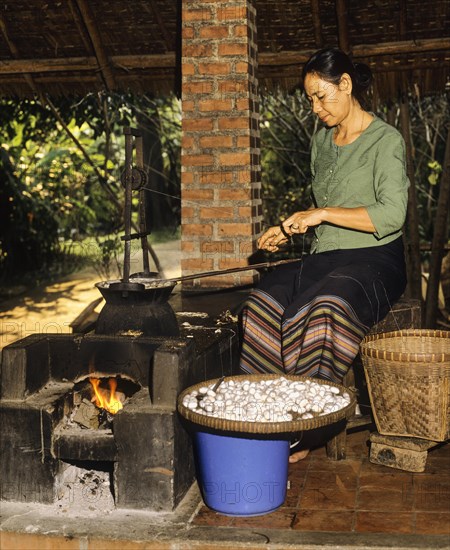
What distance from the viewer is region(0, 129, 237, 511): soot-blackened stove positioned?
3.68 meters

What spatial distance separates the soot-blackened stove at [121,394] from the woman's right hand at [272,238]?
1.68 feet

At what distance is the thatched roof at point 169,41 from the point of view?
6.16m

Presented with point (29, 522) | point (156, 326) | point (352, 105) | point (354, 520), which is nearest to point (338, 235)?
point (352, 105)

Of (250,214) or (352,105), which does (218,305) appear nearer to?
(250,214)

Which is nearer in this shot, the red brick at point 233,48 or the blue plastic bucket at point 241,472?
the blue plastic bucket at point 241,472

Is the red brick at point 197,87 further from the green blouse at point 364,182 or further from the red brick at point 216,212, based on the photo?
the green blouse at point 364,182

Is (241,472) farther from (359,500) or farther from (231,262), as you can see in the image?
(231,262)

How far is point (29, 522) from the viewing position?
11.8ft

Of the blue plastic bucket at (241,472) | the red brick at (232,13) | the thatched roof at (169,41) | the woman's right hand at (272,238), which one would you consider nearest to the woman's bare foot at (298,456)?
the blue plastic bucket at (241,472)

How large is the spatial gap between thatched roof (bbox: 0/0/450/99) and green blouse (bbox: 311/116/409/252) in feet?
5.96

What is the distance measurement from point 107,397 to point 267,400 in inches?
38.4

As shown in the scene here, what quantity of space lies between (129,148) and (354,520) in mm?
1836

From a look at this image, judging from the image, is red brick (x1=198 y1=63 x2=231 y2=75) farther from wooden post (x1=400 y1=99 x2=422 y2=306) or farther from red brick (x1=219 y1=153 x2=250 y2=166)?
wooden post (x1=400 y1=99 x2=422 y2=306)

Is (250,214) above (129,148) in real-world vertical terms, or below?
below
